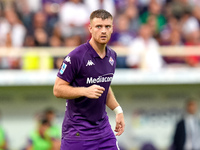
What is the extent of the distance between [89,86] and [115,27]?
7658mm

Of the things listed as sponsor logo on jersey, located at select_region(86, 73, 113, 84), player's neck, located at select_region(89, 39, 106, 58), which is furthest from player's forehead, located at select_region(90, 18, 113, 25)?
sponsor logo on jersey, located at select_region(86, 73, 113, 84)

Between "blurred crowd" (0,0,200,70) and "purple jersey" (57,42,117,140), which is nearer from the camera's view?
"purple jersey" (57,42,117,140)

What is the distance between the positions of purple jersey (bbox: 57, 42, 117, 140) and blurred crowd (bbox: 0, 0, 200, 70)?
6.86 meters

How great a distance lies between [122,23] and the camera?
13328 mm

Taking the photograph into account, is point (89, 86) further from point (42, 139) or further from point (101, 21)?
point (42, 139)

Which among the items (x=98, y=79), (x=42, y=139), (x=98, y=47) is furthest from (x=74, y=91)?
(x=42, y=139)

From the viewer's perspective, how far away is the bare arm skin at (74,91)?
18.2 feet

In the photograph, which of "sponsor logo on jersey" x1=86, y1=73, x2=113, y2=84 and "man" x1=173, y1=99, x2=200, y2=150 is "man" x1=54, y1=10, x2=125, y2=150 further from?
"man" x1=173, y1=99, x2=200, y2=150

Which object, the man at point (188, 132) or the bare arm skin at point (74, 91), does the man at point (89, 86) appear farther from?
the man at point (188, 132)

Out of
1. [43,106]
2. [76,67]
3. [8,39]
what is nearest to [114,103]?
[76,67]

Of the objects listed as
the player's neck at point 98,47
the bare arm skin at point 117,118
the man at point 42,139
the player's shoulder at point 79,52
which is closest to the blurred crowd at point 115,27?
the man at point 42,139

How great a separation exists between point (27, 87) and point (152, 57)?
130 inches

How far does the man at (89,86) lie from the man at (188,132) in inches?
258

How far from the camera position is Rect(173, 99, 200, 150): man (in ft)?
40.9
